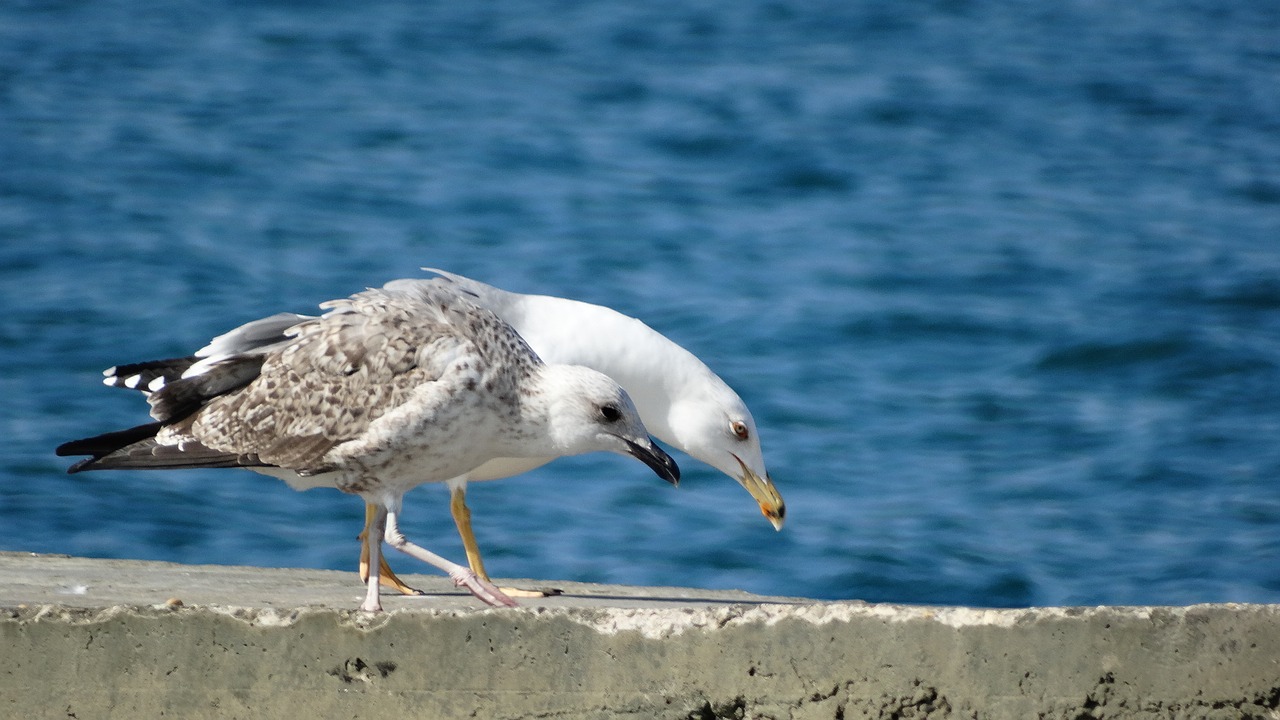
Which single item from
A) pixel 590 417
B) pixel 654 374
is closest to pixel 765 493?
pixel 654 374

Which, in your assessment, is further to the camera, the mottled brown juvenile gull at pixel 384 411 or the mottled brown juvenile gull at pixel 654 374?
the mottled brown juvenile gull at pixel 654 374

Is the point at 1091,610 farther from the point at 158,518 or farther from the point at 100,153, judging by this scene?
the point at 100,153

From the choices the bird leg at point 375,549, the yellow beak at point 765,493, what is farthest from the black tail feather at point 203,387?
the yellow beak at point 765,493

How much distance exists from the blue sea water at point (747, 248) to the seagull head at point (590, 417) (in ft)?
3.40

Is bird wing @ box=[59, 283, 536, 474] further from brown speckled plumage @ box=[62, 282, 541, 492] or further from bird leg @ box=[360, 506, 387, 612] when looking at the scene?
bird leg @ box=[360, 506, 387, 612]

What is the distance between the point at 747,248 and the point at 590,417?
36.7 feet

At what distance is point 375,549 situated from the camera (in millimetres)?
4648

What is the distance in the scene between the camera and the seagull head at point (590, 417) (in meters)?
4.73

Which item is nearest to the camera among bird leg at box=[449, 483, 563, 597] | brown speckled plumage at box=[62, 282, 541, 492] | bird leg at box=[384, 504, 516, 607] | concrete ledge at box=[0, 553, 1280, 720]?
concrete ledge at box=[0, 553, 1280, 720]

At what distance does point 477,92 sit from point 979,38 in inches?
248

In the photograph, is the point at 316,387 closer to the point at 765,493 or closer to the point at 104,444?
the point at 104,444

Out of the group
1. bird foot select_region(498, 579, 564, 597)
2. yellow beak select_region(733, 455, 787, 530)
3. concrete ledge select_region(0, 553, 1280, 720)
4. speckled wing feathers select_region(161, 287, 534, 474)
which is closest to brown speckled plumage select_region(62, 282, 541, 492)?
speckled wing feathers select_region(161, 287, 534, 474)

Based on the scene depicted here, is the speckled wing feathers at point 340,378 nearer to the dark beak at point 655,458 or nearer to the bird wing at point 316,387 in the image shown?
the bird wing at point 316,387

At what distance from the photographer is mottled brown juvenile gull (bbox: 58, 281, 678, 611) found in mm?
4629
